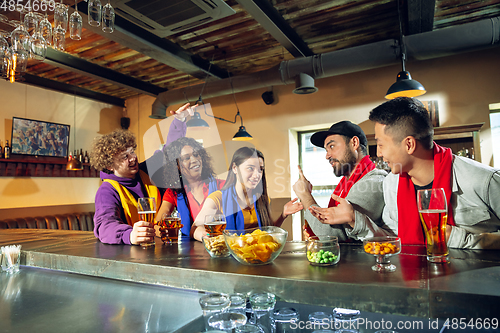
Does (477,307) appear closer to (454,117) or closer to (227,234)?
(227,234)

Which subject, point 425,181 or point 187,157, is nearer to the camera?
point 425,181

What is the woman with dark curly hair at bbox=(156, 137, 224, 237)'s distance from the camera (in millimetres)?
2148

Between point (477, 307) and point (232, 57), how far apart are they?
4633 millimetres

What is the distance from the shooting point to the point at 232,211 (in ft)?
6.93

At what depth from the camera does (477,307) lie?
26.5 inches

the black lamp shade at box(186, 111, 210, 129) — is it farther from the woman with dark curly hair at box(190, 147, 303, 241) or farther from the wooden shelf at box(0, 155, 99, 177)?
the wooden shelf at box(0, 155, 99, 177)

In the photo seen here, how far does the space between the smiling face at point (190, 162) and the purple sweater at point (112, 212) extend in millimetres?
292

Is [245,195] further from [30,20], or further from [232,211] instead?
[30,20]

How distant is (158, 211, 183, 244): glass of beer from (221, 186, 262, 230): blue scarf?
0.54 meters

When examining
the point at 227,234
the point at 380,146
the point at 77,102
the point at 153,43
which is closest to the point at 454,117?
the point at 380,146

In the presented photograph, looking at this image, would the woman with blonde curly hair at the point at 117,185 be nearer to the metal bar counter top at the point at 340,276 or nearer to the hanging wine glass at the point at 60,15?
the metal bar counter top at the point at 340,276

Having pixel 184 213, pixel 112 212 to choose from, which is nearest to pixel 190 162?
pixel 184 213

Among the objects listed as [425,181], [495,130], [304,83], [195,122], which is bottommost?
[425,181]

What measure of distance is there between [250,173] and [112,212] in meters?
0.85
